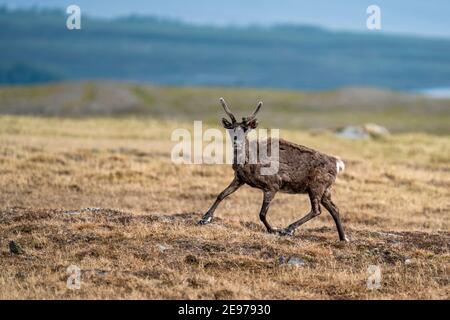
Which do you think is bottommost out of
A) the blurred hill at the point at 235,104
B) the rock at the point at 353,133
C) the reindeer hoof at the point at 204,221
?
the reindeer hoof at the point at 204,221

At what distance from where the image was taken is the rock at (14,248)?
16.1 m

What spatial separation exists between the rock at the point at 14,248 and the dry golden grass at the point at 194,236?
0.47 feet

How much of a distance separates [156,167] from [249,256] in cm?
1586

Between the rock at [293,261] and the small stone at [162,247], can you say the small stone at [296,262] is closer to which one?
the rock at [293,261]

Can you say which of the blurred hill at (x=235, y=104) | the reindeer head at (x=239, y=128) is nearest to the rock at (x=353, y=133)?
the blurred hill at (x=235, y=104)

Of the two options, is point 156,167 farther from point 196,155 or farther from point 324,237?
point 324,237

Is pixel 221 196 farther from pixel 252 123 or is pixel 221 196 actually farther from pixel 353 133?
pixel 353 133

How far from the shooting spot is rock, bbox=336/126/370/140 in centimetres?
5356

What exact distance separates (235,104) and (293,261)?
102658 millimetres

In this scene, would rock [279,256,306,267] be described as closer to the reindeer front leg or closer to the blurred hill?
the reindeer front leg

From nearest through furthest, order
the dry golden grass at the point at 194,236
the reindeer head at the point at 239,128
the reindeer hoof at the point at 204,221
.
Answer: the dry golden grass at the point at 194,236, the reindeer head at the point at 239,128, the reindeer hoof at the point at 204,221

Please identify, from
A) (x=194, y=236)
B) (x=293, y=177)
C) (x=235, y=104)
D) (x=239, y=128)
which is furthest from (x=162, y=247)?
(x=235, y=104)

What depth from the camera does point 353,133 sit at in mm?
54406

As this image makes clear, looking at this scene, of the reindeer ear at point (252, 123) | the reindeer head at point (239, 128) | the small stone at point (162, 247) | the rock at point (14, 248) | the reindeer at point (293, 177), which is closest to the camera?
the rock at point (14, 248)
